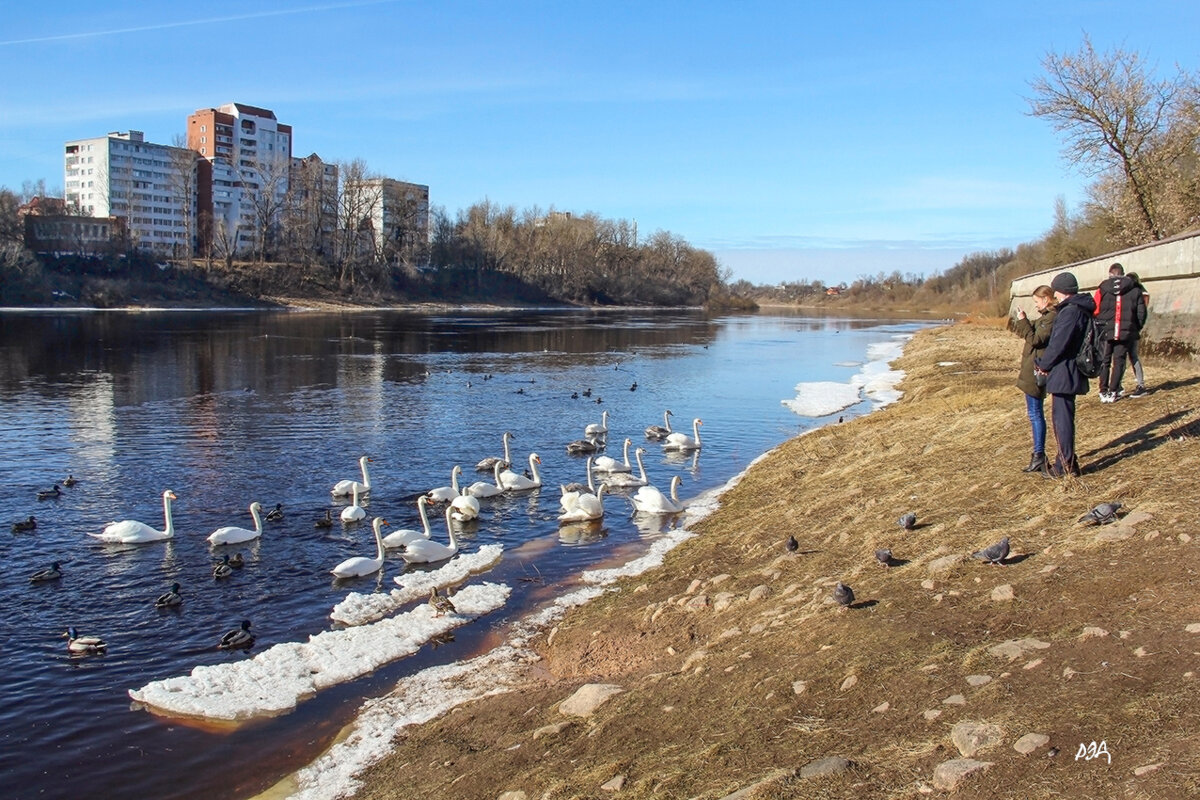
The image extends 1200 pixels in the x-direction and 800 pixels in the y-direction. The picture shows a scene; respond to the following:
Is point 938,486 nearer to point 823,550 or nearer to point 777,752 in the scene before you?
point 823,550

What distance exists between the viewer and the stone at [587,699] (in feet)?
25.4

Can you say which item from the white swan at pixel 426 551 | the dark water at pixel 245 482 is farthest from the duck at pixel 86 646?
the white swan at pixel 426 551

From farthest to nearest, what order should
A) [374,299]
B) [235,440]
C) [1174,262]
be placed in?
[374,299]
[235,440]
[1174,262]

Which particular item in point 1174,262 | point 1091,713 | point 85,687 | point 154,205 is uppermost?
point 154,205

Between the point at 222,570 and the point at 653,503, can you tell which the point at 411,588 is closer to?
the point at 222,570

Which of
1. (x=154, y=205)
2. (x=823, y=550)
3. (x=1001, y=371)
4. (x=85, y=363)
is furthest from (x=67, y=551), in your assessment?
(x=154, y=205)

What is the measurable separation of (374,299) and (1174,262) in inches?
4144

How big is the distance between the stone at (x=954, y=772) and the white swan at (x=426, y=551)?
34.4 ft

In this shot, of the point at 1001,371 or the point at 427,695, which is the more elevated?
the point at 1001,371

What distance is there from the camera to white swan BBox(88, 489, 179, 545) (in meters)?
15.1

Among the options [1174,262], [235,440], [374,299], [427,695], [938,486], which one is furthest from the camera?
[374,299]

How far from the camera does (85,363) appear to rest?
41.8 meters

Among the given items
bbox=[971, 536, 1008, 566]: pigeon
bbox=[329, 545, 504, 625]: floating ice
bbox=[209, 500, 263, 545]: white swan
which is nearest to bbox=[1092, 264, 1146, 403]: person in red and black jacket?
bbox=[971, 536, 1008, 566]: pigeon

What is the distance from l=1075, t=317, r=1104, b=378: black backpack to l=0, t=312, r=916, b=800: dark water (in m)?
7.35
